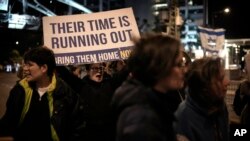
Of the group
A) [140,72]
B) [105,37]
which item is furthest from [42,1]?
[140,72]

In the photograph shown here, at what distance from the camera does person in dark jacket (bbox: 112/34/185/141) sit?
6.43 feet

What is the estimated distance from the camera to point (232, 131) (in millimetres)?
4289

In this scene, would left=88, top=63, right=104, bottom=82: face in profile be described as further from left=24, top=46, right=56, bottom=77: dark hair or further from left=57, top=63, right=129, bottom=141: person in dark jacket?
left=24, top=46, right=56, bottom=77: dark hair

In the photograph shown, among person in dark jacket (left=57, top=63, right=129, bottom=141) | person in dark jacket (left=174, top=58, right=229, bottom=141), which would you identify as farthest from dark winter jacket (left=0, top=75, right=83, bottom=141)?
person in dark jacket (left=174, top=58, right=229, bottom=141)

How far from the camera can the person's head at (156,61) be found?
205cm

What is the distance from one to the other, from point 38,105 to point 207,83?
1.45 metres

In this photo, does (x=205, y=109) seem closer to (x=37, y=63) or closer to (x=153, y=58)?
(x=153, y=58)

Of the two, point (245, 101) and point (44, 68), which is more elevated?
point (44, 68)

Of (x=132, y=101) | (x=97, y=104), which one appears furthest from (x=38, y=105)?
(x=132, y=101)

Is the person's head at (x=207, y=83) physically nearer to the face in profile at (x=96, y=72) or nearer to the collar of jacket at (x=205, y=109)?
the collar of jacket at (x=205, y=109)

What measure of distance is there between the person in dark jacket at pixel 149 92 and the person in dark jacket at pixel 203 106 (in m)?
0.83

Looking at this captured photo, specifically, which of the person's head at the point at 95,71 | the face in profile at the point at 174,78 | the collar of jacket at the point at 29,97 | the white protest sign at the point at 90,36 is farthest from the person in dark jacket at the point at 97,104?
the face in profile at the point at 174,78

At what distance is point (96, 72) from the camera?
4.75 metres

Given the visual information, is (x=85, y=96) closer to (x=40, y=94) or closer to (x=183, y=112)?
(x=40, y=94)
